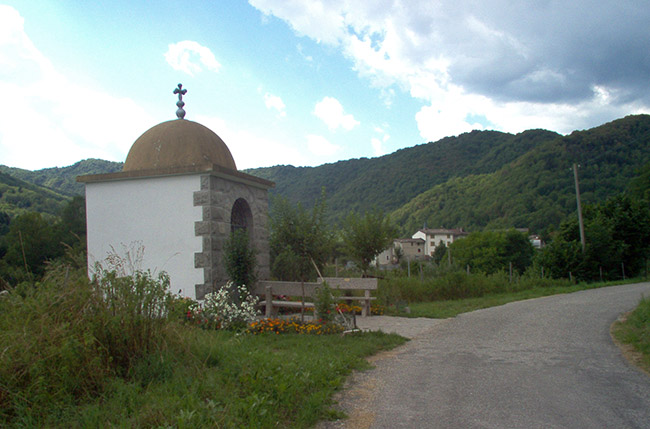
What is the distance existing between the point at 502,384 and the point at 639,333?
13.5 ft

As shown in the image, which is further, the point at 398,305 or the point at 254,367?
the point at 398,305

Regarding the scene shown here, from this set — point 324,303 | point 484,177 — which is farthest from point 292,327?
point 484,177

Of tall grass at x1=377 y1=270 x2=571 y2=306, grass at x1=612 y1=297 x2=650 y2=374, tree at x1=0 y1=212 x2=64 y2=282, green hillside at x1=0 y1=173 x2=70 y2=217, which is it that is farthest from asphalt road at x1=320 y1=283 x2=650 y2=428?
green hillside at x1=0 y1=173 x2=70 y2=217

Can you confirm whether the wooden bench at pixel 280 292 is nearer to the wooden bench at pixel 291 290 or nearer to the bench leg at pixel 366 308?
the wooden bench at pixel 291 290

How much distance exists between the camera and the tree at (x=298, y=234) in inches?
454

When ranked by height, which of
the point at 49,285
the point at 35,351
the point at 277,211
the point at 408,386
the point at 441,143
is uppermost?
the point at 441,143

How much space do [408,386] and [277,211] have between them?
7273 mm

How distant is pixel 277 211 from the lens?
38.9ft

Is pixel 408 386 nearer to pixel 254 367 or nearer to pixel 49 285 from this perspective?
pixel 254 367

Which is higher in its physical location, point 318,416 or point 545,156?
point 545,156

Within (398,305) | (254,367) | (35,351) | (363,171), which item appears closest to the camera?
(35,351)

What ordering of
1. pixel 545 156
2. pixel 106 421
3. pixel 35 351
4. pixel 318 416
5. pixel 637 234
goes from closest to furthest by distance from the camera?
pixel 106 421 → pixel 35 351 → pixel 318 416 → pixel 637 234 → pixel 545 156

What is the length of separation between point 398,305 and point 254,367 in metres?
7.30

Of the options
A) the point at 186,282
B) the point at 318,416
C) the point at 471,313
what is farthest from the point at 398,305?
the point at 318,416
